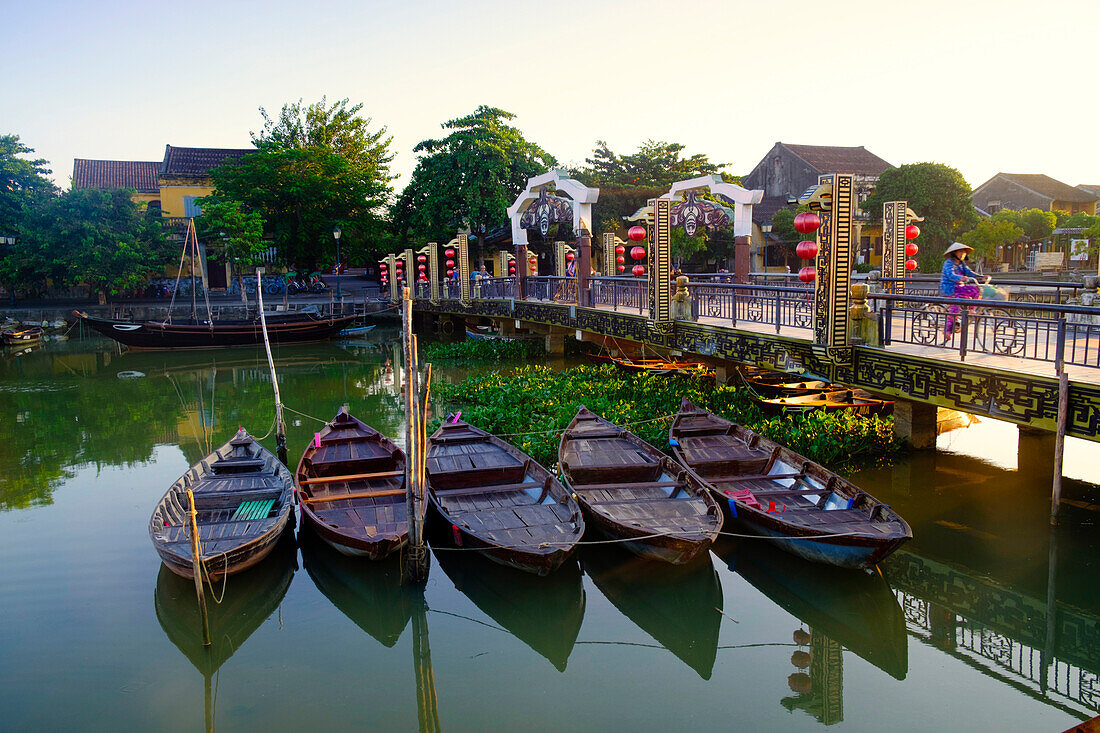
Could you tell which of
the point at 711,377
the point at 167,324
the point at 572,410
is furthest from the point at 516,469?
the point at 167,324

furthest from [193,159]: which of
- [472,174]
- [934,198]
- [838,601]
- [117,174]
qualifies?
[838,601]

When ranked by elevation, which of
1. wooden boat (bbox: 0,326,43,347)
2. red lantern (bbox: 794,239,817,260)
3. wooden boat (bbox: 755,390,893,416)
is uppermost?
red lantern (bbox: 794,239,817,260)

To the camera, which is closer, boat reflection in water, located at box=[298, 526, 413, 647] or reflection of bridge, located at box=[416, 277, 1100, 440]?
boat reflection in water, located at box=[298, 526, 413, 647]

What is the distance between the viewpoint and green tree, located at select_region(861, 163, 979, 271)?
27.1 m

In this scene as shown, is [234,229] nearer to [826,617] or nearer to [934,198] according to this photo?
[934,198]

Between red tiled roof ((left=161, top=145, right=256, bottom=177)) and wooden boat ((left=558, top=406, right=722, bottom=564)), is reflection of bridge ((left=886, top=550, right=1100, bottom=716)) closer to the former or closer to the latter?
wooden boat ((left=558, top=406, right=722, bottom=564))

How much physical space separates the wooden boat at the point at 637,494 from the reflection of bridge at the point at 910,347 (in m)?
2.74

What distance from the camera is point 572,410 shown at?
507 inches

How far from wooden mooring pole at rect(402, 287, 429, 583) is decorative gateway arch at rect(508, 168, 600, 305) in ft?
34.0

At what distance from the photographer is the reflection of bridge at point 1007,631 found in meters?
6.12

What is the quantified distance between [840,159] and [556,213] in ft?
81.9

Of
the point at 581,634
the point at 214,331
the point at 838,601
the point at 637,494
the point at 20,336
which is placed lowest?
the point at 581,634

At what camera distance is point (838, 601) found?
23.9 ft

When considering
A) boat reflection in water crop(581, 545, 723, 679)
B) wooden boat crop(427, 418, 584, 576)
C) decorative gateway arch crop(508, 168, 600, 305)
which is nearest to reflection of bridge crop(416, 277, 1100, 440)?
decorative gateway arch crop(508, 168, 600, 305)
